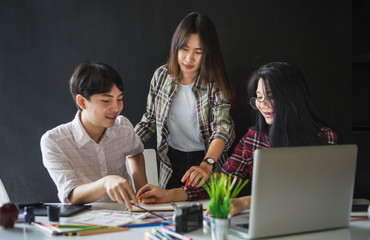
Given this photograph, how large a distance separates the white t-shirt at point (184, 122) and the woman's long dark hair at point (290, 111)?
64 cm

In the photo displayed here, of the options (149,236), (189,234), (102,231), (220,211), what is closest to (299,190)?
(220,211)

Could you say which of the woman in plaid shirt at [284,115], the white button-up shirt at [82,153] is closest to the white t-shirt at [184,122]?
the white button-up shirt at [82,153]

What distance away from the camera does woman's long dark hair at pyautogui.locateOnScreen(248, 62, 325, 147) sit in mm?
1990

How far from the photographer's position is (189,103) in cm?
261

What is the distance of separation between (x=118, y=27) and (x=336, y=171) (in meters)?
1.98

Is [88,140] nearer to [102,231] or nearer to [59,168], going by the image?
[59,168]

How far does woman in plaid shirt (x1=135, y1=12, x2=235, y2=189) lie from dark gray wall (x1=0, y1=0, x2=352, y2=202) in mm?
291

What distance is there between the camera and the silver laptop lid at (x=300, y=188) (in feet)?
4.11

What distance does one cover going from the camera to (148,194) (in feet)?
6.18

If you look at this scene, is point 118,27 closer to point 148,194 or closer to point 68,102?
point 68,102

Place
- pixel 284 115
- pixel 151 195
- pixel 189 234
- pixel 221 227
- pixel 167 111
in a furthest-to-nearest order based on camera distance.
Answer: pixel 167 111 → pixel 284 115 → pixel 151 195 → pixel 189 234 → pixel 221 227

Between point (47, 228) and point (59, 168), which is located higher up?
point (59, 168)

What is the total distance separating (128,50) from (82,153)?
3.44 feet

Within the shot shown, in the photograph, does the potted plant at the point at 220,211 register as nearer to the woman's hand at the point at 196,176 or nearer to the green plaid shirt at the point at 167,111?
the woman's hand at the point at 196,176
